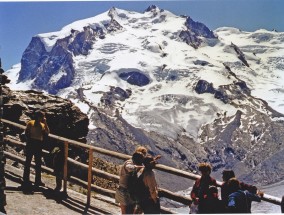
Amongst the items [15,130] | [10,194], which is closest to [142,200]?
[10,194]

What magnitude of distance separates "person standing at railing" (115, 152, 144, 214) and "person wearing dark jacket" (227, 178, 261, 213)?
1.81m

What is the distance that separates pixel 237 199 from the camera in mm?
9297

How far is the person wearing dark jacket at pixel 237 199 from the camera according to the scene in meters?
9.29

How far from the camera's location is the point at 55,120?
79.5ft

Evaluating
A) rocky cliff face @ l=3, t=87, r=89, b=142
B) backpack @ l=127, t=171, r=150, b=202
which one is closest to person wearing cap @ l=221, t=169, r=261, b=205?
backpack @ l=127, t=171, r=150, b=202

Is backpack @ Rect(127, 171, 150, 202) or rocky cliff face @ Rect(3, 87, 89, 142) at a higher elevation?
rocky cliff face @ Rect(3, 87, 89, 142)

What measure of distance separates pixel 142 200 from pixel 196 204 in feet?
3.36

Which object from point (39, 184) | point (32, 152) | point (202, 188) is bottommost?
point (39, 184)

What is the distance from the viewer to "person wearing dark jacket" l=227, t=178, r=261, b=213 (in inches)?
366

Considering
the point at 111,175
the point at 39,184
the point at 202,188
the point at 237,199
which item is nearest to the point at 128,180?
the point at 202,188

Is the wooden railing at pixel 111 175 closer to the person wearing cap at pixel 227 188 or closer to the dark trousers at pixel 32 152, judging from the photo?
the person wearing cap at pixel 227 188

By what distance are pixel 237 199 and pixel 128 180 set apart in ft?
7.00

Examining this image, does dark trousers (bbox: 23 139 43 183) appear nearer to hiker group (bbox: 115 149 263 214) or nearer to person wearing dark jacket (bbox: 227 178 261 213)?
hiker group (bbox: 115 149 263 214)

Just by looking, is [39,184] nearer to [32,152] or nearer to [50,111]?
[32,152]
